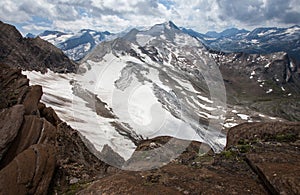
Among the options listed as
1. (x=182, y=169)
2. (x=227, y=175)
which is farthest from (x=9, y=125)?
(x=227, y=175)

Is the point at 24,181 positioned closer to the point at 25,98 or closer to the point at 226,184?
the point at 226,184

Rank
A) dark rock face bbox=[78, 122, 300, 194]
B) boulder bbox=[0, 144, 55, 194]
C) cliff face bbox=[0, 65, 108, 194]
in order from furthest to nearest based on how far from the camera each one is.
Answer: cliff face bbox=[0, 65, 108, 194] → boulder bbox=[0, 144, 55, 194] → dark rock face bbox=[78, 122, 300, 194]

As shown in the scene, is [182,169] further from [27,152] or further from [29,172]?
[27,152]

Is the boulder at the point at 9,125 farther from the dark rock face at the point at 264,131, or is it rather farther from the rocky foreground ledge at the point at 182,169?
the dark rock face at the point at 264,131

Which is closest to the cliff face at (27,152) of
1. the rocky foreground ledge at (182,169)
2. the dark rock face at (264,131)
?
the rocky foreground ledge at (182,169)

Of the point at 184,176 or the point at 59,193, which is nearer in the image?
the point at 184,176

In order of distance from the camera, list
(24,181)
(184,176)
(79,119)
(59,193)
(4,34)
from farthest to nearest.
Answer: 1. (4,34)
2. (79,119)
3. (59,193)
4. (24,181)
5. (184,176)

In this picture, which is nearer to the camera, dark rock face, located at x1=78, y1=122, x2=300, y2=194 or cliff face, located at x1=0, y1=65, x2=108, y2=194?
dark rock face, located at x1=78, y1=122, x2=300, y2=194

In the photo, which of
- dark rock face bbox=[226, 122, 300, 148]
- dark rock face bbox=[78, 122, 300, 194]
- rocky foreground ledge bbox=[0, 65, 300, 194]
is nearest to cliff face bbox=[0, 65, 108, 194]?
rocky foreground ledge bbox=[0, 65, 300, 194]

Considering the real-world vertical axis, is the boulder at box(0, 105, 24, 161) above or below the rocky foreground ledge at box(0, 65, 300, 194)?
above

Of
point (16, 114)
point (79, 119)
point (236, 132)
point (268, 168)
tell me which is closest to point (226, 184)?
point (268, 168)

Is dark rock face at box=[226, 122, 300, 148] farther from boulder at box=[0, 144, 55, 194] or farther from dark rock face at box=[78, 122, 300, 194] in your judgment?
boulder at box=[0, 144, 55, 194]
